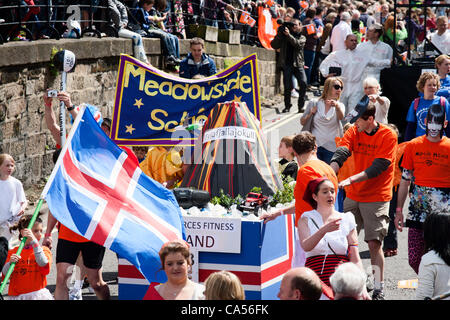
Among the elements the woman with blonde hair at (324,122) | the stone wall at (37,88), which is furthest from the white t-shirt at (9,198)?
the woman with blonde hair at (324,122)

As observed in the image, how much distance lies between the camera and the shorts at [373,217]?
8.84 meters

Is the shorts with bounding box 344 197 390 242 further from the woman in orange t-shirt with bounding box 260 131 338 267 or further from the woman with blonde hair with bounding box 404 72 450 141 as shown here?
the woman with blonde hair with bounding box 404 72 450 141

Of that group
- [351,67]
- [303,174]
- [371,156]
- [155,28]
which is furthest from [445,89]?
[155,28]

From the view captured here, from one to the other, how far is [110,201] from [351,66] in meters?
8.13

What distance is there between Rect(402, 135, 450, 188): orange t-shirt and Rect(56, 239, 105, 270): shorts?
2976mm

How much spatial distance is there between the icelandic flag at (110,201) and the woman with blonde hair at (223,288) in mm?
1362

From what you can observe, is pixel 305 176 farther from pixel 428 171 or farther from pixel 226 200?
pixel 428 171

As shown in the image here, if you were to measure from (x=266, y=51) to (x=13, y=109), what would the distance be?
11335 millimetres

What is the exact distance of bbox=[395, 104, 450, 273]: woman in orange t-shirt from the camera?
329 inches

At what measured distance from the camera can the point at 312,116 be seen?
11156 millimetres

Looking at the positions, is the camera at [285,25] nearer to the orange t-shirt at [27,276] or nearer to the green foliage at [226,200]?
the green foliage at [226,200]

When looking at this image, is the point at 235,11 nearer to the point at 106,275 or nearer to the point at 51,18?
the point at 51,18

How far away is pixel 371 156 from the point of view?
8.86m
